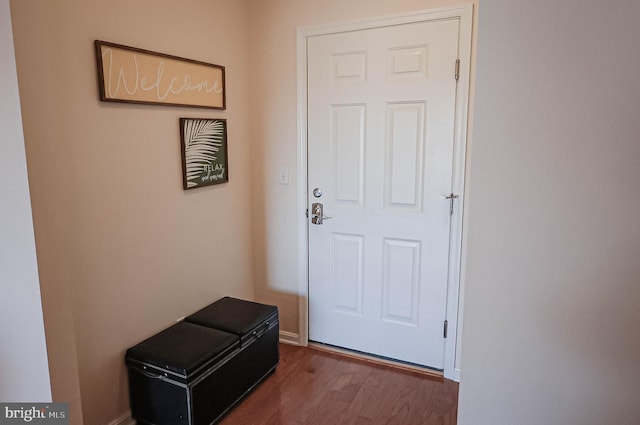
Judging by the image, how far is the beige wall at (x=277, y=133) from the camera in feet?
8.50

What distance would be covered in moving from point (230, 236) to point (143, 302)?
0.75 meters

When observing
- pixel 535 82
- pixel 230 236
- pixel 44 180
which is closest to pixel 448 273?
pixel 230 236

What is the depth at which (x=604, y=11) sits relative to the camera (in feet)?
3.22

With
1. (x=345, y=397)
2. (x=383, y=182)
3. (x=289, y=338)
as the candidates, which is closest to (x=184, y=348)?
(x=345, y=397)

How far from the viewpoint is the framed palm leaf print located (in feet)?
7.55

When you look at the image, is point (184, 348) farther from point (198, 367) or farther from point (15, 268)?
point (15, 268)

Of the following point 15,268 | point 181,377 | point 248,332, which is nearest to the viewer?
point 15,268

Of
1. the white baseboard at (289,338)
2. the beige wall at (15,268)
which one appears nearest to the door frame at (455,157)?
the white baseboard at (289,338)

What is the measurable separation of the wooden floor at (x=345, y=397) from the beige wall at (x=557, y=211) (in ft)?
3.75

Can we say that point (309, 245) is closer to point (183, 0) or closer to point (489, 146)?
point (183, 0)

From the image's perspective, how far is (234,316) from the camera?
7.82ft

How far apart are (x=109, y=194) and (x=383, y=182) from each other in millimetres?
1454

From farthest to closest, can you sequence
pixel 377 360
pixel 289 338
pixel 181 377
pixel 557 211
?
pixel 289 338, pixel 377 360, pixel 181 377, pixel 557 211

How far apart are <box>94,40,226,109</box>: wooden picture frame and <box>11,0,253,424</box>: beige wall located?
45mm
